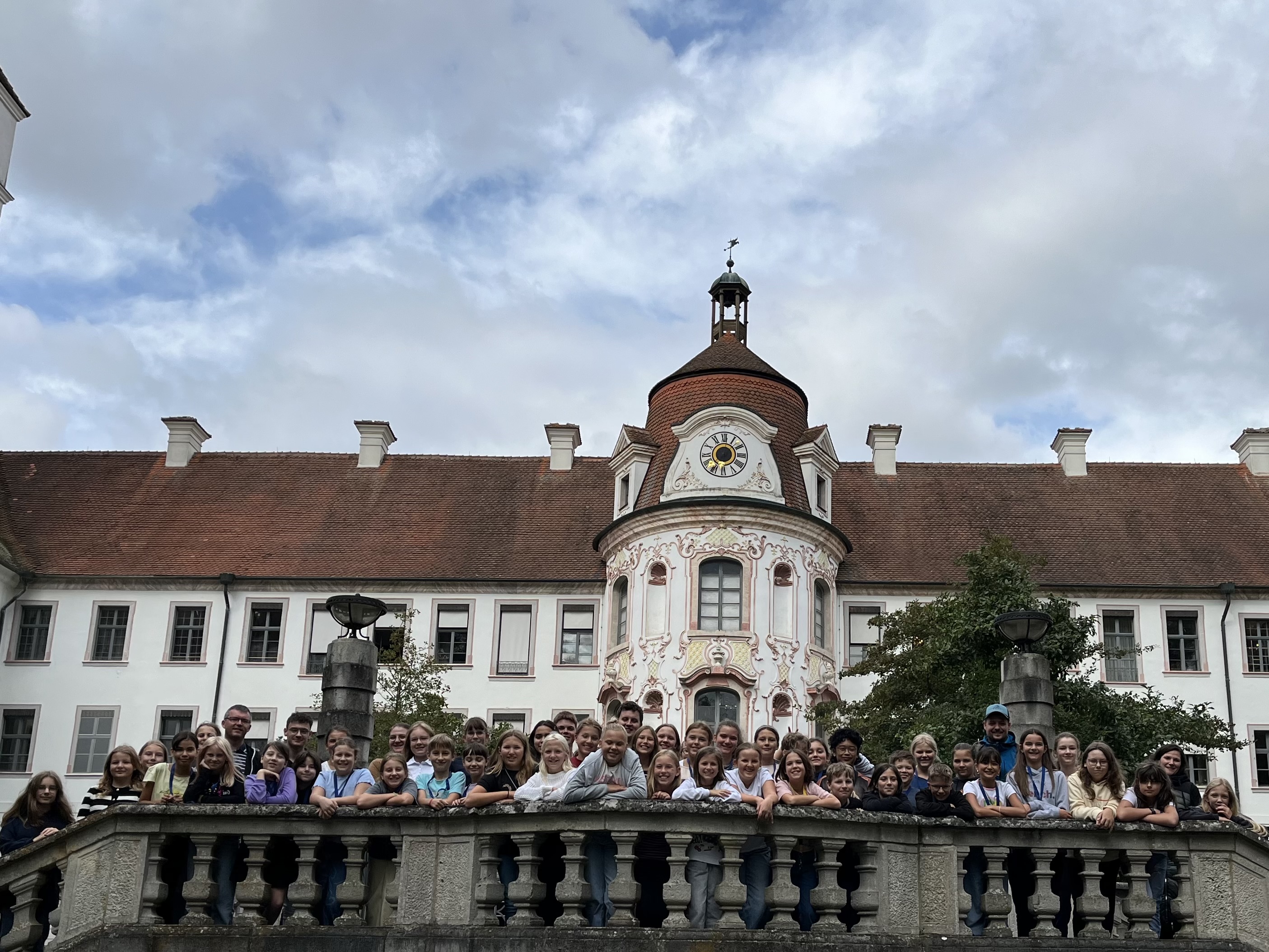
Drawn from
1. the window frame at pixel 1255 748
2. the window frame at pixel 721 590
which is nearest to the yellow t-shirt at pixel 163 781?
the window frame at pixel 721 590

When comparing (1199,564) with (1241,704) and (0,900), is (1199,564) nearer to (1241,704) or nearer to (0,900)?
(1241,704)

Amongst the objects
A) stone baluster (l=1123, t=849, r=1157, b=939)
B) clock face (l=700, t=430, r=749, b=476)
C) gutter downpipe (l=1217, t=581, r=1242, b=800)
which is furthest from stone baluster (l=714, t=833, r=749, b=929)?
gutter downpipe (l=1217, t=581, r=1242, b=800)

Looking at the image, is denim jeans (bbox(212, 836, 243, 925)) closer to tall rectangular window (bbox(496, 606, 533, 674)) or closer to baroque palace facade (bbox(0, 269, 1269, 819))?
baroque palace facade (bbox(0, 269, 1269, 819))

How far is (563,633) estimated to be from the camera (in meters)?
38.9

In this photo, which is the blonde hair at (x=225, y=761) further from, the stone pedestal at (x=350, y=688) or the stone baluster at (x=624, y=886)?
the stone pedestal at (x=350, y=688)

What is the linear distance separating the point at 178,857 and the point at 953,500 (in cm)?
3464

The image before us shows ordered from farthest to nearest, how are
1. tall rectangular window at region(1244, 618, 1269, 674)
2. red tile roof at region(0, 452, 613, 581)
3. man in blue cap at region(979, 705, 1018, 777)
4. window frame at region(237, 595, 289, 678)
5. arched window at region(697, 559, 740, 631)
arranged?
red tile roof at region(0, 452, 613, 581)
window frame at region(237, 595, 289, 678)
tall rectangular window at region(1244, 618, 1269, 674)
arched window at region(697, 559, 740, 631)
man in blue cap at region(979, 705, 1018, 777)

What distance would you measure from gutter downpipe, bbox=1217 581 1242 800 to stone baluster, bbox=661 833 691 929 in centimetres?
2967

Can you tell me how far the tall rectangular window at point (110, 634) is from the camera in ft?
128

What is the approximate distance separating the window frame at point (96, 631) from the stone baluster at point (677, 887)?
105 ft

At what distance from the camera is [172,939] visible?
9.55 meters

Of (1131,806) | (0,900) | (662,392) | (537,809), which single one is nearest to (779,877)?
(537,809)

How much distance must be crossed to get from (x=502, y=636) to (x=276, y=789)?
91.9 ft

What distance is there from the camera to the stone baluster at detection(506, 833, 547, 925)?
9.37m
